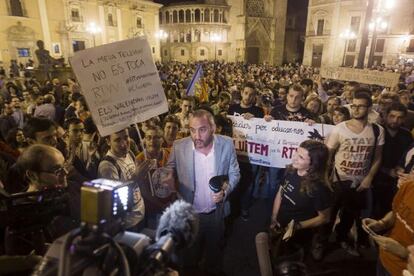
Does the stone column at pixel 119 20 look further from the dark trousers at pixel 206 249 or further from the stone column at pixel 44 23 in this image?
the dark trousers at pixel 206 249

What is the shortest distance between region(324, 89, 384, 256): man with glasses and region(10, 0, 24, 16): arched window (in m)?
33.2

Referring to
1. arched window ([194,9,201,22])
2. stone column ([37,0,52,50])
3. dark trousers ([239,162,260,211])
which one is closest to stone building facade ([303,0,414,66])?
arched window ([194,9,201,22])

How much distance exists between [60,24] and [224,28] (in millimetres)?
28791

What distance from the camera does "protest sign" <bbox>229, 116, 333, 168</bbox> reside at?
4.28 meters

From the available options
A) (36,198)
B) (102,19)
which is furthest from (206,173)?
(102,19)

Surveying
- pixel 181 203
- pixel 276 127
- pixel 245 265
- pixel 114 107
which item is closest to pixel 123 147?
pixel 114 107

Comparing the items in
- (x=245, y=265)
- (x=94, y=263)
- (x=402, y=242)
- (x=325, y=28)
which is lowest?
(x=245, y=265)

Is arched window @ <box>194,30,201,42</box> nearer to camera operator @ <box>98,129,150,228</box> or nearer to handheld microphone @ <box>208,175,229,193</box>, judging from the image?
camera operator @ <box>98,129,150,228</box>

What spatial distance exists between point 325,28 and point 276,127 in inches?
1681

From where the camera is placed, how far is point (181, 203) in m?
1.33

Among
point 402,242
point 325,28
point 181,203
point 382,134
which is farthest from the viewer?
point 325,28

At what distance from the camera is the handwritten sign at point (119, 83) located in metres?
2.65

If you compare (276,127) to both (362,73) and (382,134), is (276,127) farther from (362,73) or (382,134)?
(362,73)

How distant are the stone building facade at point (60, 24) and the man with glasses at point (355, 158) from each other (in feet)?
83.9
